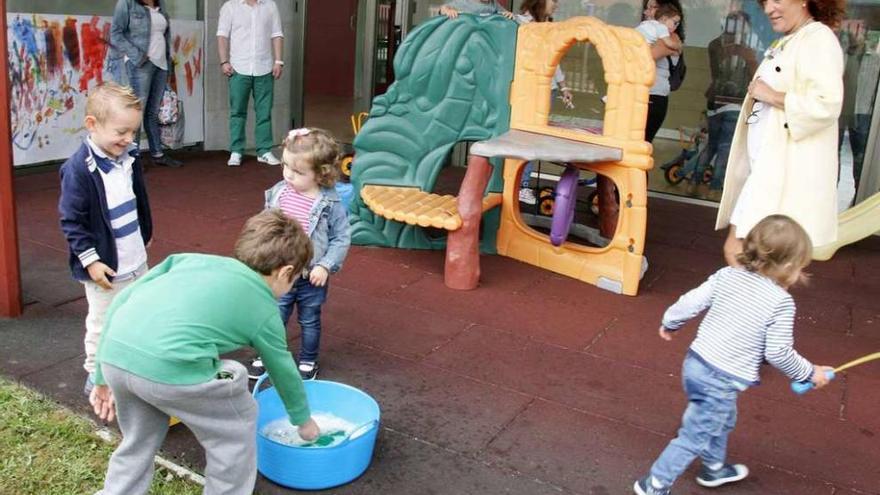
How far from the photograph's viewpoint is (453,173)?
351 inches

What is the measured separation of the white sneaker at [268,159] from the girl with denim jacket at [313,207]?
202 inches

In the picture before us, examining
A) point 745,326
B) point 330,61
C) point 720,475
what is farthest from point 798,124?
point 330,61

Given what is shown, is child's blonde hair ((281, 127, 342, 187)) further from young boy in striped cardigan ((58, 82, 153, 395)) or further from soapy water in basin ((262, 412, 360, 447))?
soapy water in basin ((262, 412, 360, 447))

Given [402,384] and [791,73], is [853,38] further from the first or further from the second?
[402,384]

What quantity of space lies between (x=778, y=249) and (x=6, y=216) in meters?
3.62

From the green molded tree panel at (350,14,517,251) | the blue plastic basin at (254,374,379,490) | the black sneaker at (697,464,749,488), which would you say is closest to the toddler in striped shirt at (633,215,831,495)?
the black sneaker at (697,464,749,488)

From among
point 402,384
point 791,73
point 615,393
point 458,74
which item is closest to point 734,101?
point 458,74

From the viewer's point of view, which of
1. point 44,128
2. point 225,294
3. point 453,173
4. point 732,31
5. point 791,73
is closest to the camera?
point 225,294

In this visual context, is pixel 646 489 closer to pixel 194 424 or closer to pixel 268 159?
pixel 194 424

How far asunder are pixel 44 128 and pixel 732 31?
253 inches

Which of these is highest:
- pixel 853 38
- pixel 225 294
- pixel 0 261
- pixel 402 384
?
pixel 853 38

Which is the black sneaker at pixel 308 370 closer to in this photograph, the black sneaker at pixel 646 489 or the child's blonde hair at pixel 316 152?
the child's blonde hair at pixel 316 152

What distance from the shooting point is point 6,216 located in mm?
4172

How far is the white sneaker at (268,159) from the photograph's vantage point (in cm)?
873
